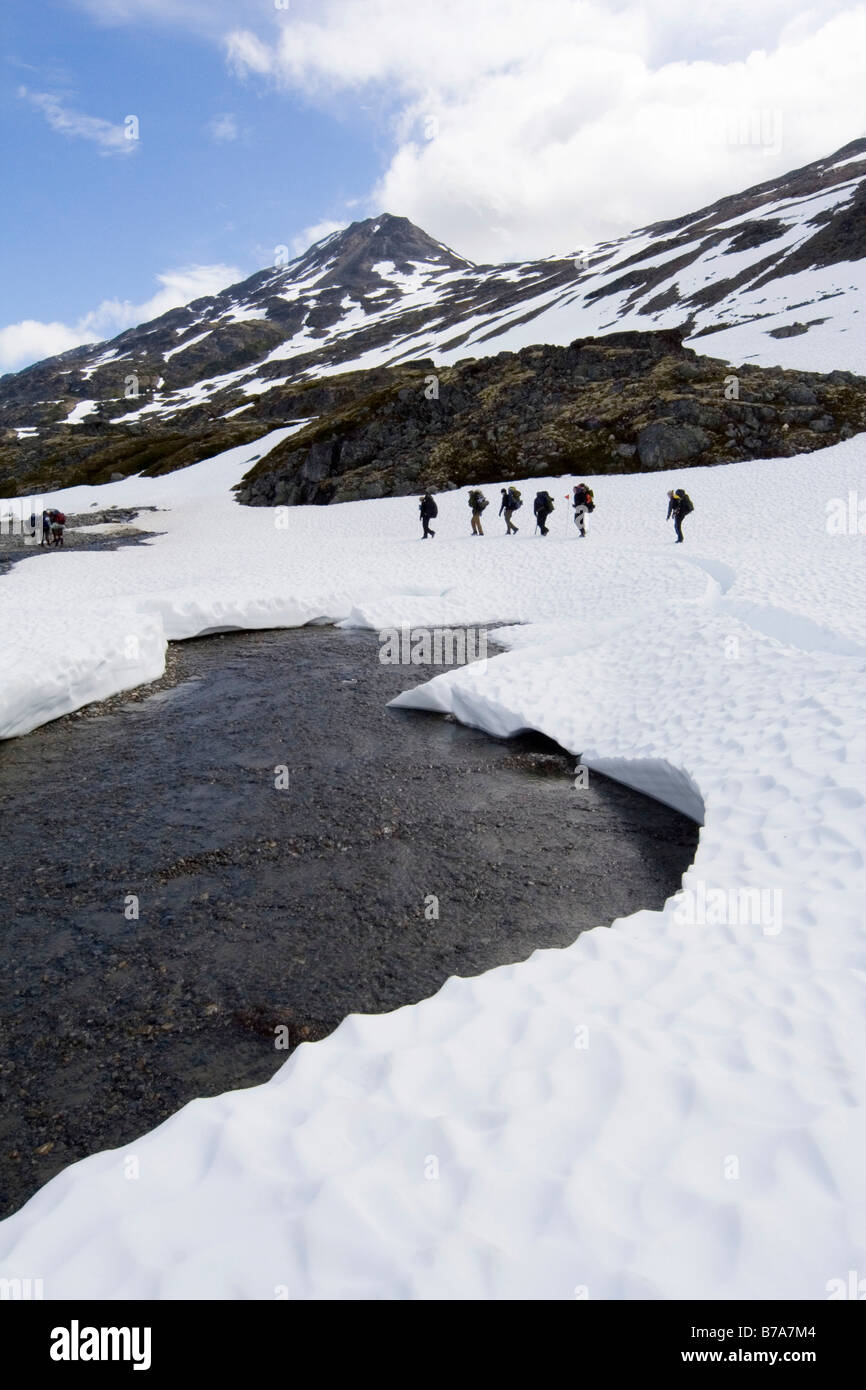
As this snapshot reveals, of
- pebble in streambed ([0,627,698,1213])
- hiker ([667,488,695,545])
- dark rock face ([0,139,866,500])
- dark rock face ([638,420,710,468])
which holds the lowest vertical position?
pebble in streambed ([0,627,698,1213])

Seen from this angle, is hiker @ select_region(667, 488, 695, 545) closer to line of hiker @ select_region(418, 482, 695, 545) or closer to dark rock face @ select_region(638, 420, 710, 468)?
line of hiker @ select_region(418, 482, 695, 545)

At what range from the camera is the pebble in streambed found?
21.5ft

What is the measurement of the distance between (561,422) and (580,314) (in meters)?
55.6

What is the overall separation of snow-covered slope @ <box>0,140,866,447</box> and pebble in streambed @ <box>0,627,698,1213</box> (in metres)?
52.3

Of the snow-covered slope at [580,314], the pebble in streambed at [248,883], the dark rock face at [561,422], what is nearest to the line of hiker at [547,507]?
the dark rock face at [561,422]

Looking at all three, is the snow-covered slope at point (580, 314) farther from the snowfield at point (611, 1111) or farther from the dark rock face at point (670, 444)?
the snowfield at point (611, 1111)

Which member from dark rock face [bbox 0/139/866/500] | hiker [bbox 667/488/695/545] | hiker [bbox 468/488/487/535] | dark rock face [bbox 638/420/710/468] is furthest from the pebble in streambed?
dark rock face [bbox 0/139/866/500]

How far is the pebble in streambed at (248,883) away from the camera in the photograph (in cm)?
656

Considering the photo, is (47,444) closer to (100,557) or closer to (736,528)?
(100,557)

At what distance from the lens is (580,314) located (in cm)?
9656

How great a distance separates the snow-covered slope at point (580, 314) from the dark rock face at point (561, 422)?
7.98 metres

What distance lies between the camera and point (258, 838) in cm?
1025
